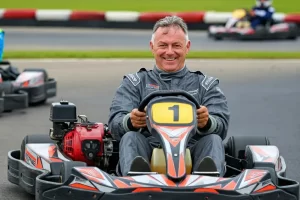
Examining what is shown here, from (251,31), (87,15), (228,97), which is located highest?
(87,15)

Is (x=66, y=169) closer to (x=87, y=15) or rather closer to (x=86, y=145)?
(x=86, y=145)

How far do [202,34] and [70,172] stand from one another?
55.9 feet

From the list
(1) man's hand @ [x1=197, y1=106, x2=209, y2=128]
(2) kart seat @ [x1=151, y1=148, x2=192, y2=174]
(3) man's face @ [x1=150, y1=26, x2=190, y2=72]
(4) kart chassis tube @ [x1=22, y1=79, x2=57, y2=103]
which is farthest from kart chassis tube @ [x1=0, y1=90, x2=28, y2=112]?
(2) kart seat @ [x1=151, y1=148, x2=192, y2=174]

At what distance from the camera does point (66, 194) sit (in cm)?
484

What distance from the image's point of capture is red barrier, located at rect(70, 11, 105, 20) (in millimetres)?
22719

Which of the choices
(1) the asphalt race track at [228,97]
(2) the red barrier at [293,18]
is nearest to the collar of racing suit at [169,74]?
(1) the asphalt race track at [228,97]

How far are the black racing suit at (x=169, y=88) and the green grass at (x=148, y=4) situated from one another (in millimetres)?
20959

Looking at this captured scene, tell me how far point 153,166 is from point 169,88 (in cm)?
66

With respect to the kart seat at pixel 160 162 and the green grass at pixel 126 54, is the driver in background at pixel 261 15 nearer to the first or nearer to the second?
the green grass at pixel 126 54

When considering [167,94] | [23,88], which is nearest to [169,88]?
[167,94]

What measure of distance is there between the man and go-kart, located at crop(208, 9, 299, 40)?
49.1 ft

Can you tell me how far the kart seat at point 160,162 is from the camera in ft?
16.5

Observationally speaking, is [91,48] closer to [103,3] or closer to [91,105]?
[91,105]

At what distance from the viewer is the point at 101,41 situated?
19641 millimetres
